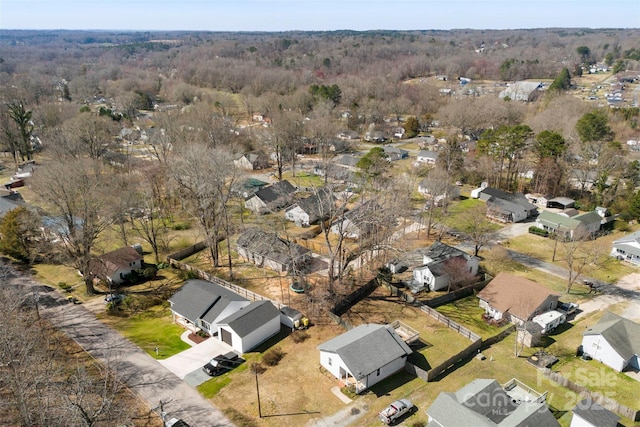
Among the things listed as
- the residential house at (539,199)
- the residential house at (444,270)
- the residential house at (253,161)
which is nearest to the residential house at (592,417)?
the residential house at (444,270)

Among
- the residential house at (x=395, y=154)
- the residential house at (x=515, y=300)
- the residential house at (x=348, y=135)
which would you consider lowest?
the residential house at (x=515, y=300)

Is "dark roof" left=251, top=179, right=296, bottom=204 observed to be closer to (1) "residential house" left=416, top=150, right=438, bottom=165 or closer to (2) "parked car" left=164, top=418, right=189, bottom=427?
(1) "residential house" left=416, top=150, right=438, bottom=165

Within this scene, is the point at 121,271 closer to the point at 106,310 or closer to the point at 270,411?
the point at 106,310

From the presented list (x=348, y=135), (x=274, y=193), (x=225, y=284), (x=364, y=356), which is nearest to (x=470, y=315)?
(x=364, y=356)

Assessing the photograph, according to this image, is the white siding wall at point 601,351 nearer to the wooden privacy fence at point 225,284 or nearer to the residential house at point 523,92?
the wooden privacy fence at point 225,284

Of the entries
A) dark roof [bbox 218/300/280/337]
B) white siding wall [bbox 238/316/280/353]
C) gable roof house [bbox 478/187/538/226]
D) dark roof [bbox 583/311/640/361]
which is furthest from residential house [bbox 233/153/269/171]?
dark roof [bbox 583/311/640/361]

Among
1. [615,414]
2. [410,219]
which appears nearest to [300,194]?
[410,219]
